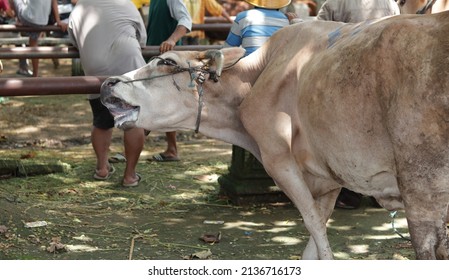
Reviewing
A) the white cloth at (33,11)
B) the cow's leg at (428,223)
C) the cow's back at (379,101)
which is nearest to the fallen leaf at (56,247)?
the cow's back at (379,101)

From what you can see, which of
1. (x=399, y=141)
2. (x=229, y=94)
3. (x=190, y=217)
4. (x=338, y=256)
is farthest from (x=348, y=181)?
(x=190, y=217)

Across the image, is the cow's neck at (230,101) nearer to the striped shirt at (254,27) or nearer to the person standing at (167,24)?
the striped shirt at (254,27)

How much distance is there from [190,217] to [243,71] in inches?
84.9

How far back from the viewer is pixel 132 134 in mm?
8273

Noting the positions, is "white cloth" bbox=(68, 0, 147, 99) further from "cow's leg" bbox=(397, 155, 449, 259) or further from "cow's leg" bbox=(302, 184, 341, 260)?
"cow's leg" bbox=(397, 155, 449, 259)

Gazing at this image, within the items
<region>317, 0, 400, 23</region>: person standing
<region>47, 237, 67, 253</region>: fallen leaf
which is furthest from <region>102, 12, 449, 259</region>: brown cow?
<region>317, 0, 400, 23</region>: person standing

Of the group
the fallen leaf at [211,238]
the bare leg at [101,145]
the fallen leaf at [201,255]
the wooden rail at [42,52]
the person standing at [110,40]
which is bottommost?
the bare leg at [101,145]

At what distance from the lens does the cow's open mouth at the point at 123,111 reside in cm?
574

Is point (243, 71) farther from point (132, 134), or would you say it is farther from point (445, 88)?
point (132, 134)

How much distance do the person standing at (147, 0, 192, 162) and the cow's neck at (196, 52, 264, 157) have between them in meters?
2.55

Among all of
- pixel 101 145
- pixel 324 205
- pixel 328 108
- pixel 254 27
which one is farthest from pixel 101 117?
pixel 328 108

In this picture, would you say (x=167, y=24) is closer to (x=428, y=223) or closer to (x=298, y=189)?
(x=298, y=189)

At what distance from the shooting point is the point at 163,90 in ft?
18.8

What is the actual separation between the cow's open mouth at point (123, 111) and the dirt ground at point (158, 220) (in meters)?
1.27
